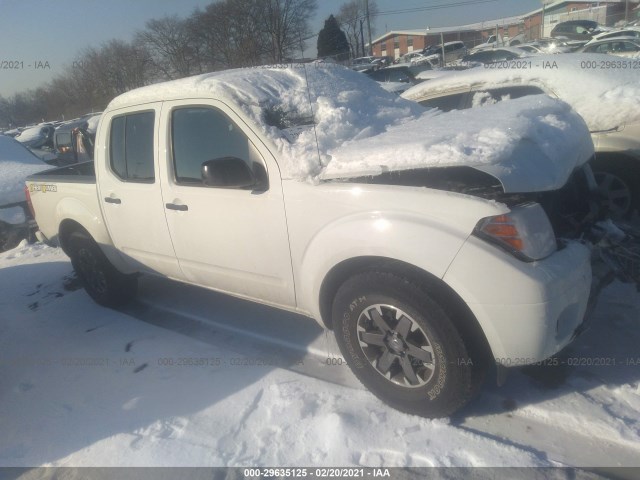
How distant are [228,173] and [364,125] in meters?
1.01

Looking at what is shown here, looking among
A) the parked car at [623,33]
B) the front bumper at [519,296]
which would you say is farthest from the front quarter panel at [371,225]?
the parked car at [623,33]

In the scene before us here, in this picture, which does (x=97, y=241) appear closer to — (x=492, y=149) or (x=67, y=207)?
(x=67, y=207)

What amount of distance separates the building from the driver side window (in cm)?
3105

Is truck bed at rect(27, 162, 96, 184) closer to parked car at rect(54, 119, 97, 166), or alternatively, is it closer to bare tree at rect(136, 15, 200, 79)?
bare tree at rect(136, 15, 200, 79)

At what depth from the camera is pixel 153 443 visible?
2592 mm

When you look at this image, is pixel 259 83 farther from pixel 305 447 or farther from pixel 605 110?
pixel 605 110

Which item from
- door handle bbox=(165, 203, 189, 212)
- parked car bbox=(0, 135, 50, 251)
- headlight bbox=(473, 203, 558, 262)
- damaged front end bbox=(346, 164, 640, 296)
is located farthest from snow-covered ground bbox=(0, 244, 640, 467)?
parked car bbox=(0, 135, 50, 251)

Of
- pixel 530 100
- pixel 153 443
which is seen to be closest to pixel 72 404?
pixel 153 443

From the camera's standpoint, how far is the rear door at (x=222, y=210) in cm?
281

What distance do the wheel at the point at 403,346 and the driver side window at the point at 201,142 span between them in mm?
1055

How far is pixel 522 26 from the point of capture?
163 feet

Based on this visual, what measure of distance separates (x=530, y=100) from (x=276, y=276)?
2.10m

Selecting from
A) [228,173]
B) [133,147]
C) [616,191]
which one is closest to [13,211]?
[133,147]

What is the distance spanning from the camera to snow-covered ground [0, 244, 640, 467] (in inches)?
92.5
